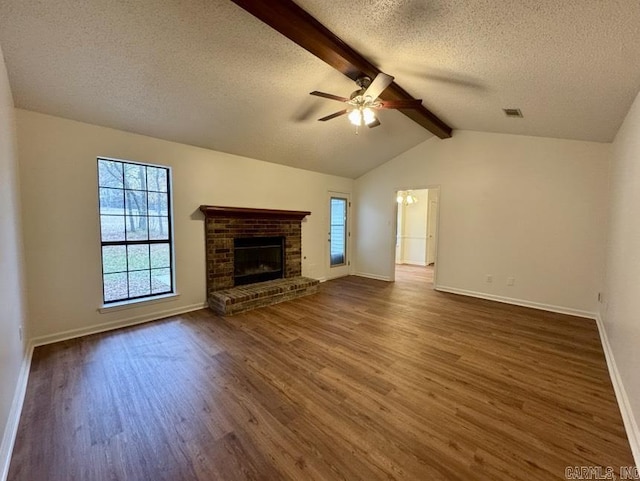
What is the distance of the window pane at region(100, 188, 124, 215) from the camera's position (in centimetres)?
337

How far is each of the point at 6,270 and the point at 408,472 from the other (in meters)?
2.85

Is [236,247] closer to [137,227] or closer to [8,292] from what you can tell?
[137,227]

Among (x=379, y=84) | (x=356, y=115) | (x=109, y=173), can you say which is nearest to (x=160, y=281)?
(x=109, y=173)

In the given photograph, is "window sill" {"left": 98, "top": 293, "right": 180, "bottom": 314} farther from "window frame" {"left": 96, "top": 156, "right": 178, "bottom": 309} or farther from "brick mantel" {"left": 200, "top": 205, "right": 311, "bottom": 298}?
"brick mantel" {"left": 200, "top": 205, "right": 311, "bottom": 298}

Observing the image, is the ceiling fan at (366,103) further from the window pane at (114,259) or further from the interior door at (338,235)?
the interior door at (338,235)

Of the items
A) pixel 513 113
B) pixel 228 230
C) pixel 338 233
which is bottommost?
pixel 338 233

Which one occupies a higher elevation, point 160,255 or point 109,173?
point 109,173

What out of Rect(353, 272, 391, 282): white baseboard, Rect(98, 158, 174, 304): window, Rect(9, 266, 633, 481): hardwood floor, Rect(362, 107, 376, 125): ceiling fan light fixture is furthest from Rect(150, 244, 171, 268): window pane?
Rect(353, 272, 391, 282): white baseboard

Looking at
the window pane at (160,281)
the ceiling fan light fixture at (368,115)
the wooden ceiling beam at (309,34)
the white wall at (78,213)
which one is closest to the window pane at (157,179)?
the white wall at (78,213)

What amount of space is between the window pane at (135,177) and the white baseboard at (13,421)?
2077mm

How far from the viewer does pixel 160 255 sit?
388cm

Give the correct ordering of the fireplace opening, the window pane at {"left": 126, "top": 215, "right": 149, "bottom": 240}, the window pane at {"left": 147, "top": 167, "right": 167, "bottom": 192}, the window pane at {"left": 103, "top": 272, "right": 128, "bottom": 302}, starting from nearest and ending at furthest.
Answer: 1. the window pane at {"left": 103, "top": 272, "right": 128, "bottom": 302}
2. the window pane at {"left": 126, "top": 215, "right": 149, "bottom": 240}
3. the window pane at {"left": 147, "top": 167, "right": 167, "bottom": 192}
4. the fireplace opening

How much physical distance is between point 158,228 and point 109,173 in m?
0.86

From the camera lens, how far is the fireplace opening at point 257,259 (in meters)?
4.65
